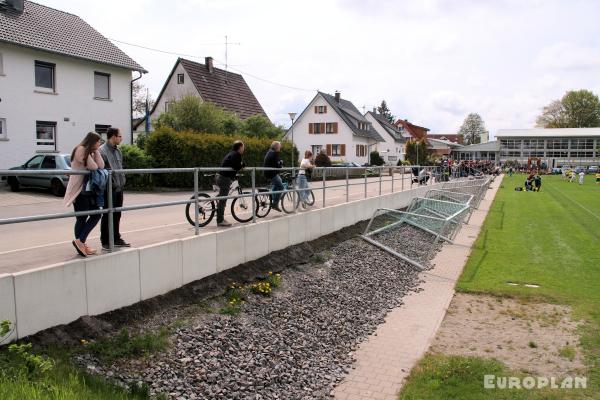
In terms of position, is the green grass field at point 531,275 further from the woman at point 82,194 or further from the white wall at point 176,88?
the white wall at point 176,88

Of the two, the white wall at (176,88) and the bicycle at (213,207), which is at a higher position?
the white wall at (176,88)

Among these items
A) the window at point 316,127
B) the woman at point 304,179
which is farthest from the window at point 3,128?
the window at point 316,127

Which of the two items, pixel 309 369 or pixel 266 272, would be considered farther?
pixel 266 272

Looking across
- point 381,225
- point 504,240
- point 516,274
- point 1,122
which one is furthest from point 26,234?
point 1,122

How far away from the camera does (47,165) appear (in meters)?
19.6

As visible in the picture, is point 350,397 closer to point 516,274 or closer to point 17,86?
point 516,274

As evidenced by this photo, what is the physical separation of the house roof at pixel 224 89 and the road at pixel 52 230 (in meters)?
38.7

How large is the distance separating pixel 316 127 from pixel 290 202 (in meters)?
57.5

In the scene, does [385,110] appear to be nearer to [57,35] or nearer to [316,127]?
[316,127]

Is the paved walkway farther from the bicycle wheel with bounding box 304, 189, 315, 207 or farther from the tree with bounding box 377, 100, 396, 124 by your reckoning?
the tree with bounding box 377, 100, 396, 124

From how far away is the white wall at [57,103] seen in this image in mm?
24562

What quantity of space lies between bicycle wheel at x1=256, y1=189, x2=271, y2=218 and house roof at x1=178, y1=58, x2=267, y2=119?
119 feet

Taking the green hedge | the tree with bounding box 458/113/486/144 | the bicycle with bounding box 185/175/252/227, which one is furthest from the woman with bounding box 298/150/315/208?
the tree with bounding box 458/113/486/144

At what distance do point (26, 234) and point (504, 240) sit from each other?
14.0 m
